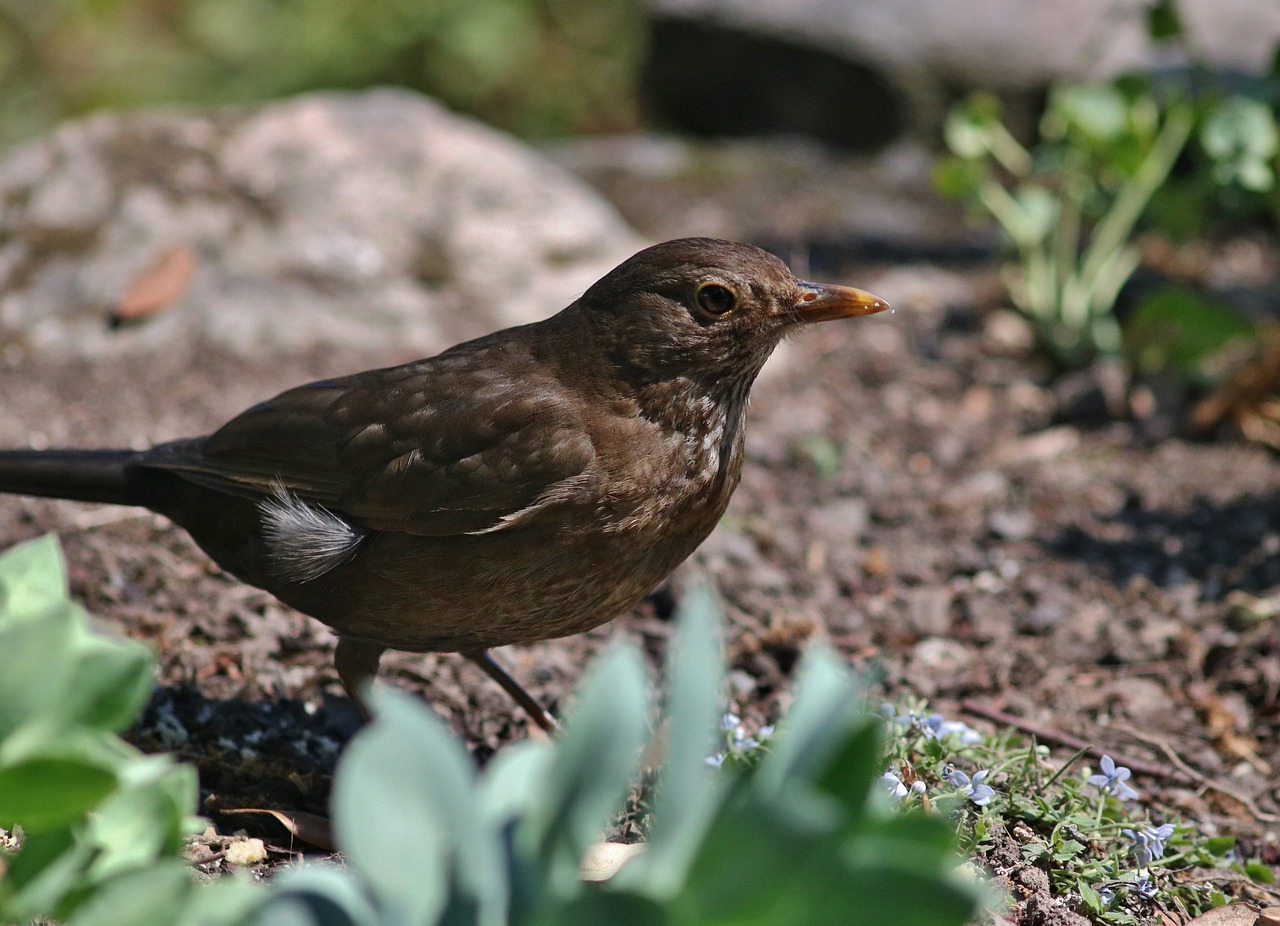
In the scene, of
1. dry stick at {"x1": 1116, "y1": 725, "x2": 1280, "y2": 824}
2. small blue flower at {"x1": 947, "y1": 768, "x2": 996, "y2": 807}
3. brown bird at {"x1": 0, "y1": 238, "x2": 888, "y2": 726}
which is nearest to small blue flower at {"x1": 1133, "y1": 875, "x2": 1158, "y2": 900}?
small blue flower at {"x1": 947, "y1": 768, "x2": 996, "y2": 807}

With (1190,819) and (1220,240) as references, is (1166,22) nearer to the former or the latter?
(1220,240)

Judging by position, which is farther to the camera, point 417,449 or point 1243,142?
point 1243,142

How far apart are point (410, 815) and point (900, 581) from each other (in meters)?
3.48

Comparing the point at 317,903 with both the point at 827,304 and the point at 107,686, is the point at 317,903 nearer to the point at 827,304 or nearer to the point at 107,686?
the point at 107,686

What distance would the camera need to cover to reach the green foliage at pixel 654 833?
5.16 feet

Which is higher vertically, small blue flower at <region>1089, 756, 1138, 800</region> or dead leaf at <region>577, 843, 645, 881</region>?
small blue flower at <region>1089, 756, 1138, 800</region>

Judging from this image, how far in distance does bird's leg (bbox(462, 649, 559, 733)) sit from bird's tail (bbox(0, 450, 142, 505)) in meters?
1.10

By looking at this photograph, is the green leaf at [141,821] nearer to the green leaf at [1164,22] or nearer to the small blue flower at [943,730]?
the small blue flower at [943,730]

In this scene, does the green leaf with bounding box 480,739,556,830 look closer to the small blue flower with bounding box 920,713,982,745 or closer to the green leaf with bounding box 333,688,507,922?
the green leaf with bounding box 333,688,507,922

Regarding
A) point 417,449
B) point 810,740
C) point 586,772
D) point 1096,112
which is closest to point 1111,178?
point 1096,112

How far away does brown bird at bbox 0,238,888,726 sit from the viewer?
330cm

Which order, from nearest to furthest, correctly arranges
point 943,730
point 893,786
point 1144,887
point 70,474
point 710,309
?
point 893,786 → point 1144,887 → point 943,730 → point 710,309 → point 70,474

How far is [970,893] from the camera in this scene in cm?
155

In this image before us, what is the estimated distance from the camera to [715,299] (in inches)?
139
